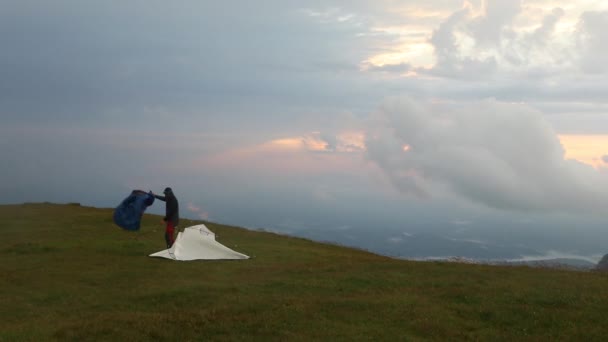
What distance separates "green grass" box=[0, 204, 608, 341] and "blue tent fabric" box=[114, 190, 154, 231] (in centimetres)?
213

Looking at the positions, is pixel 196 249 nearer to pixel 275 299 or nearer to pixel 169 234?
pixel 169 234

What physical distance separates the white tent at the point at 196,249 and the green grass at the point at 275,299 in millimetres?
1165

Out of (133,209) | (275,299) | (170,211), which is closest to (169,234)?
(170,211)

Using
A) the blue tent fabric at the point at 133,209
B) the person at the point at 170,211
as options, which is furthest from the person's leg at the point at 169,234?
the blue tent fabric at the point at 133,209

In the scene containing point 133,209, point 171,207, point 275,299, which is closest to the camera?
point 275,299

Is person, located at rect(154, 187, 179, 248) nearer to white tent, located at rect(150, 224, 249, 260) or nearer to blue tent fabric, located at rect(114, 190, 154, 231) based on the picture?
white tent, located at rect(150, 224, 249, 260)

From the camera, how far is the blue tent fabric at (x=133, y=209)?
38.0m

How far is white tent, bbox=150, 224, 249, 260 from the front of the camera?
110 feet

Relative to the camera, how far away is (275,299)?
21656 millimetres

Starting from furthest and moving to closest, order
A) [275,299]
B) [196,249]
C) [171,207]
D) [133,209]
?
[133,209]
[171,207]
[196,249]
[275,299]

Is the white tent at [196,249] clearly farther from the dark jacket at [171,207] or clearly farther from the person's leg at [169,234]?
the dark jacket at [171,207]

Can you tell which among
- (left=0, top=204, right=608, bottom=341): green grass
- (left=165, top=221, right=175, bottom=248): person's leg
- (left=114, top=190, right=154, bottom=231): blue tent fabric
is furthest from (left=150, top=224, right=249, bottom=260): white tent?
(left=114, top=190, right=154, bottom=231): blue tent fabric

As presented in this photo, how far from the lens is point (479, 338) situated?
17547 mm

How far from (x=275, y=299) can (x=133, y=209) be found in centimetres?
1981
